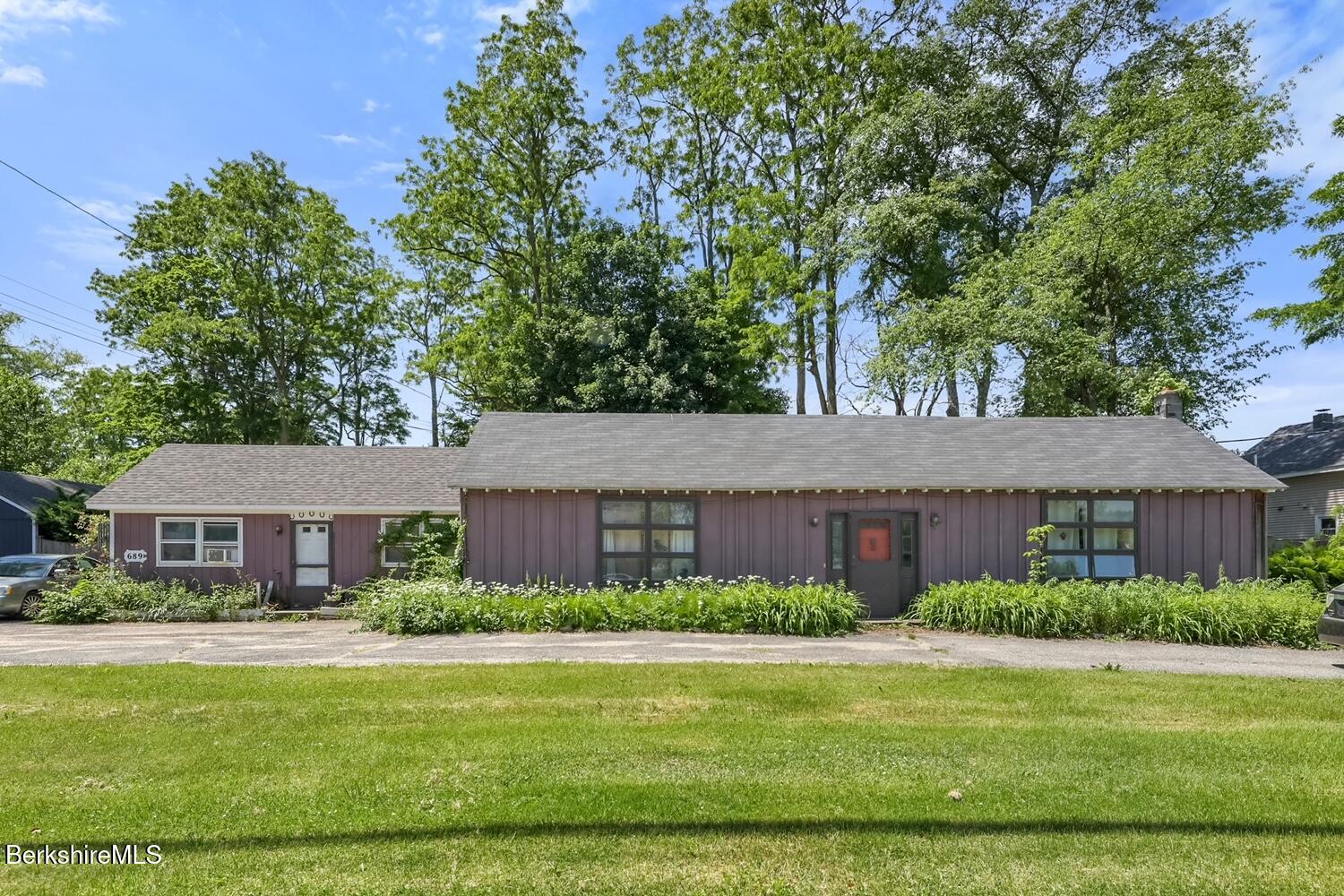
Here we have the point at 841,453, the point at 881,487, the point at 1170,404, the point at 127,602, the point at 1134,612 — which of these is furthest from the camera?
the point at 1170,404

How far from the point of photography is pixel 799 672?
837 cm

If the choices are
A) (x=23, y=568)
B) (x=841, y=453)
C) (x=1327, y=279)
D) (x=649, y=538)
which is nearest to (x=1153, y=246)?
(x=1327, y=279)

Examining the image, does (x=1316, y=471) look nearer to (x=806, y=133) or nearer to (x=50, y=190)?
(x=806, y=133)

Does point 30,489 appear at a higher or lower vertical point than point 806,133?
lower

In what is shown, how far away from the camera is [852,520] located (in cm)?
1388

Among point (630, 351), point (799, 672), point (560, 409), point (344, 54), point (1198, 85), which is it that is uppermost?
point (1198, 85)

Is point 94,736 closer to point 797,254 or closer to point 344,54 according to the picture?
point 344,54

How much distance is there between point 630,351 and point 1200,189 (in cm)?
1761

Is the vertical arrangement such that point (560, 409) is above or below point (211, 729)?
above

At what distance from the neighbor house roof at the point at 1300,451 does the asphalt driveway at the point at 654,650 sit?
57.7ft

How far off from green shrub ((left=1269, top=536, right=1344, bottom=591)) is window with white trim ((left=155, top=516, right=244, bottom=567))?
2134 cm

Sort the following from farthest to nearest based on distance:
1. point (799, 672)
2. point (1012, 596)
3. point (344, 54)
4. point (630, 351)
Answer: point (630, 351) < point (344, 54) < point (1012, 596) < point (799, 672)

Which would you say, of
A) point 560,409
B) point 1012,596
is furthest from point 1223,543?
point 560,409

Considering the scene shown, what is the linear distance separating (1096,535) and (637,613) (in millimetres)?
9006
